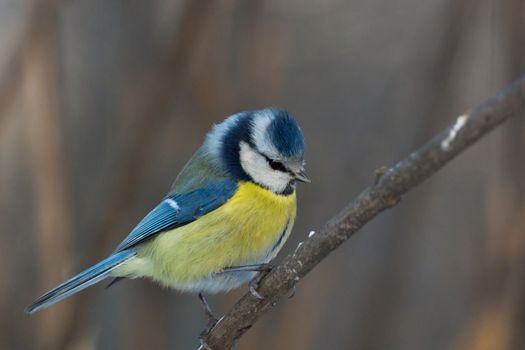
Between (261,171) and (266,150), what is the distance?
0.16ft

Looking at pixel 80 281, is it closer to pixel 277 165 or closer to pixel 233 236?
pixel 233 236

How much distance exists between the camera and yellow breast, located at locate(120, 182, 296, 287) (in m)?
1.59

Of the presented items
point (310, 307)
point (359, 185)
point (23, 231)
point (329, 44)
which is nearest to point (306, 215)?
point (359, 185)

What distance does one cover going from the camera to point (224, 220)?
63.3 inches

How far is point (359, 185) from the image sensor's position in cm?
277

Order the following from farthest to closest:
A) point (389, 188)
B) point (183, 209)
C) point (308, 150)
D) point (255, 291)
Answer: point (308, 150)
point (183, 209)
point (255, 291)
point (389, 188)

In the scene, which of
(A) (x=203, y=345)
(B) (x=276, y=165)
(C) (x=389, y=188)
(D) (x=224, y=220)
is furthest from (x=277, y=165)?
(C) (x=389, y=188)

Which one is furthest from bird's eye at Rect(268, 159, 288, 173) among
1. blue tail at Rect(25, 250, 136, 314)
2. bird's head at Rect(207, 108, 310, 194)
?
blue tail at Rect(25, 250, 136, 314)

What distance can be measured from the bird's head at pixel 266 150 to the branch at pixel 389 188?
0.43 metres

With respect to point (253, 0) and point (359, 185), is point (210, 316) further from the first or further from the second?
point (359, 185)

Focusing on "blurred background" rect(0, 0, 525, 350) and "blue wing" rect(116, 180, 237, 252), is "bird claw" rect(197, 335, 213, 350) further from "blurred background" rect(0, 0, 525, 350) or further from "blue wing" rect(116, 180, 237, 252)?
"blurred background" rect(0, 0, 525, 350)

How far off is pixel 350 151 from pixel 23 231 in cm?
121

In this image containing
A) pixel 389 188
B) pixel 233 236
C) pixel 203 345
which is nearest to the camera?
pixel 389 188

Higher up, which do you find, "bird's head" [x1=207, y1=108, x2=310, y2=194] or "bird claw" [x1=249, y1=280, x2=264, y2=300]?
"bird's head" [x1=207, y1=108, x2=310, y2=194]
